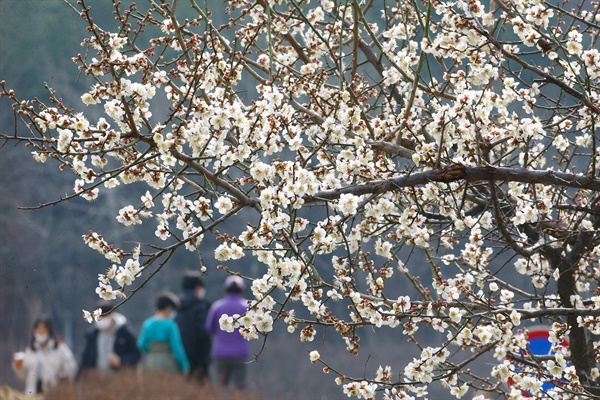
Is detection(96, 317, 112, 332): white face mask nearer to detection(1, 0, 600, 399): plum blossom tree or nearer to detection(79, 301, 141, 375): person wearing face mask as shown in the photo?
detection(79, 301, 141, 375): person wearing face mask

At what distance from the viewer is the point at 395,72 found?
4133mm

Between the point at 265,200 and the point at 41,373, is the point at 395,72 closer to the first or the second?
the point at 265,200

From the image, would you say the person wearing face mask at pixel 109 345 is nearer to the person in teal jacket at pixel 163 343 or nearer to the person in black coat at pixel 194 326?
the person in teal jacket at pixel 163 343

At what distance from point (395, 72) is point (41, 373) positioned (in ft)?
20.1

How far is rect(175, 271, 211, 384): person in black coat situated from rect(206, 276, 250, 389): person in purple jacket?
0.92 feet

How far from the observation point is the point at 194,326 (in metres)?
9.51

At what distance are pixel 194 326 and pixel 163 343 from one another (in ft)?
2.39

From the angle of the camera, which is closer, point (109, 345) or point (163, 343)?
point (163, 343)

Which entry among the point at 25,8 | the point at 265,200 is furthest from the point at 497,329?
the point at 25,8

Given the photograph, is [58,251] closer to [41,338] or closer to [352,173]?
[41,338]

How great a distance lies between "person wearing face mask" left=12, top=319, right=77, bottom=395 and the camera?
8.91 metres

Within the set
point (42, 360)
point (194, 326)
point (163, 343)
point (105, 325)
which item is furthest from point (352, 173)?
point (42, 360)

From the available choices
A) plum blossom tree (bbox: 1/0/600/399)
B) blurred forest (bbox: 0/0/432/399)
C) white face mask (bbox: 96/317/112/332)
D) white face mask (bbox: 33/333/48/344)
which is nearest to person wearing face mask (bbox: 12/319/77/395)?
white face mask (bbox: 33/333/48/344)

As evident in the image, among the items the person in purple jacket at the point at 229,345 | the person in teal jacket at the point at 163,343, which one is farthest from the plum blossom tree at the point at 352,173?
the person in purple jacket at the point at 229,345
